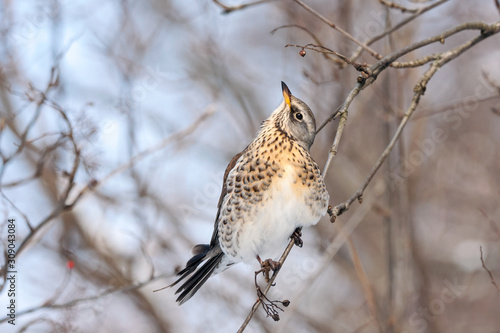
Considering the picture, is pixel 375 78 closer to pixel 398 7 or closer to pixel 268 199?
pixel 398 7

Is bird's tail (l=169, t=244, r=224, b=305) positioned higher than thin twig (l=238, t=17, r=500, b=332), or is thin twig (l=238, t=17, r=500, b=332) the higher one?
bird's tail (l=169, t=244, r=224, b=305)

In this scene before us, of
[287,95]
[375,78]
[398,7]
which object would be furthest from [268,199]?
[398,7]

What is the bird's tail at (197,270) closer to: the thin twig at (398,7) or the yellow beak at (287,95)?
the yellow beak at (287,95)

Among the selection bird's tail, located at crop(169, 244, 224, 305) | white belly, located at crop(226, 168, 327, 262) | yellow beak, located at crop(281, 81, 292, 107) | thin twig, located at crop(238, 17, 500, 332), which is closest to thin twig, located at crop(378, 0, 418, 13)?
thin twig, located at crop(238, 17, 500, 332)

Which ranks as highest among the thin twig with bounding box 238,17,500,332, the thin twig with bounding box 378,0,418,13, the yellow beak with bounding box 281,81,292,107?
the yellow beak with bounding box 281,81,292,107

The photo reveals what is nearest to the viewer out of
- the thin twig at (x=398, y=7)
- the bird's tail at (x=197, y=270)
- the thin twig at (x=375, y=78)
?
the thin twig at (x=375, y=78)

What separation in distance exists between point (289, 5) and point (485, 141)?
4454 millimetres

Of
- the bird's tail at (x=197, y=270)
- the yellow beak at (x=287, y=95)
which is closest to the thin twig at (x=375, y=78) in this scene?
the yellow beak at (x=287, y=95)

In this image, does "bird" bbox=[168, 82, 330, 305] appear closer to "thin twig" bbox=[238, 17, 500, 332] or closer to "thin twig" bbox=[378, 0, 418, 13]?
"thin twig" bbox=[238, 17, 500, 332]

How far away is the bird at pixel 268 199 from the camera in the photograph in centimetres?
463

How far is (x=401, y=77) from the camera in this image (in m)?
7.09

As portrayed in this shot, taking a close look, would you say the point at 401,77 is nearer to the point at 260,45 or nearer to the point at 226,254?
the point at 226,254

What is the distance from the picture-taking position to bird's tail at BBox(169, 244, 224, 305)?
196 inches

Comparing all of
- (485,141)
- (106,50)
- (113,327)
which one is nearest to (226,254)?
(113,327)
